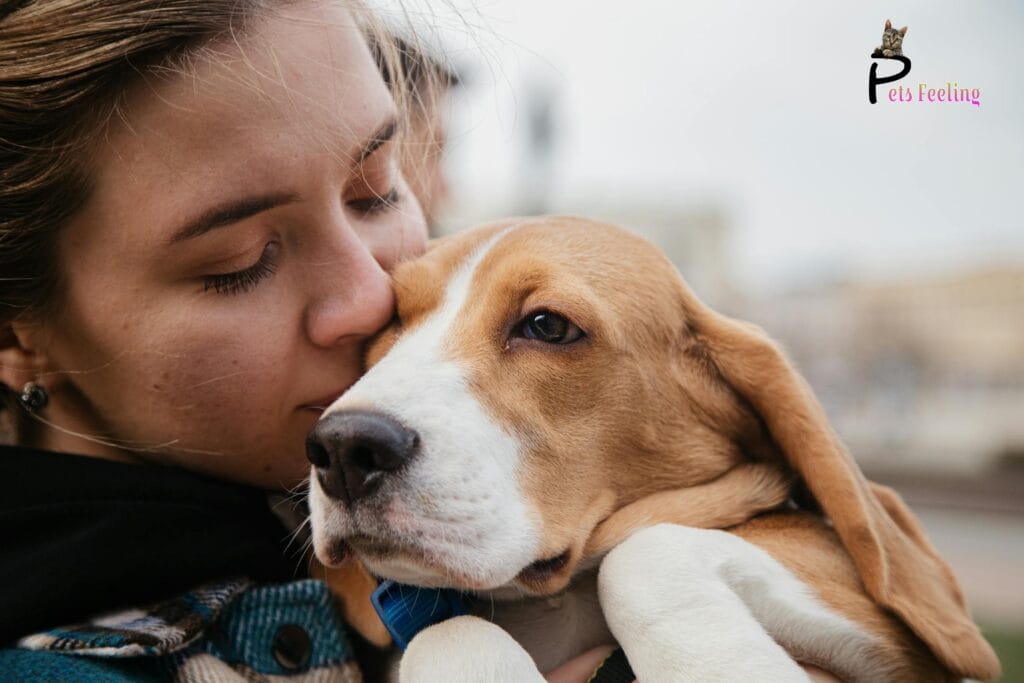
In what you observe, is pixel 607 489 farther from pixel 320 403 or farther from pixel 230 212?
pixel 230 212

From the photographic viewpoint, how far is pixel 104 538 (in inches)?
84.7

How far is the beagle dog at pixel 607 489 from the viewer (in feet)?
6.43

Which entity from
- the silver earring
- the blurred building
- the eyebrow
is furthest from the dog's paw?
the blurred building

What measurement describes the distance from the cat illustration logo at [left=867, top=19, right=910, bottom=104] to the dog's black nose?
190cm

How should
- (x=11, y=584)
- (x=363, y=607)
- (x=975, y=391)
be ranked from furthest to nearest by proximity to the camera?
(x=975, y=391)
(x=363, y=607)
(x=11, y=584)

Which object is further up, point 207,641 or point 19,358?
point 19,358

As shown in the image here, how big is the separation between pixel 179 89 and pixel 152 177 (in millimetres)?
225

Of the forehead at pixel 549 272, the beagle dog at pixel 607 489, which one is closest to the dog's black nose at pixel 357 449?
the beagle dog at pixel 607 489

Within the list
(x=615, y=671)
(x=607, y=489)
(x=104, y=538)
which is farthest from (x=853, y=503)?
(x=104, y=538)

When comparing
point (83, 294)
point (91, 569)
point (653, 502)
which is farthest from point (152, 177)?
point (653, 502)

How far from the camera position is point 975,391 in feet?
66.2

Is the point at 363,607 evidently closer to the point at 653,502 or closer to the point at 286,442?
the point at 286,442

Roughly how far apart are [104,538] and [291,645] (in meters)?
0.52

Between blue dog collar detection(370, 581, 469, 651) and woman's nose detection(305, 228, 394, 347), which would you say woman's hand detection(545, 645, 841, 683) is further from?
woman's nose detection(305, 228, 394, 347)
